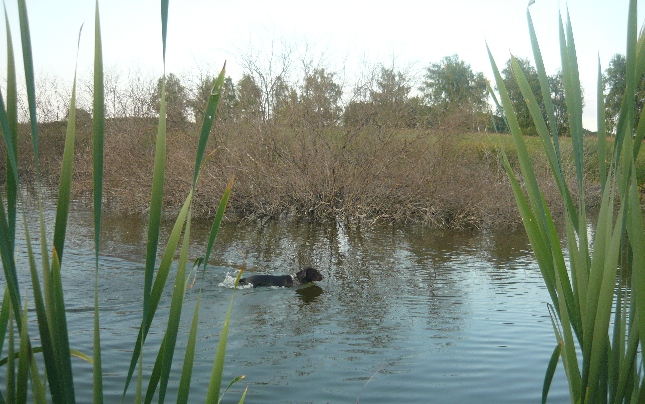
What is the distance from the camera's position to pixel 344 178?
16.4 m

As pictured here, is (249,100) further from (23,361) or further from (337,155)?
(23,361)

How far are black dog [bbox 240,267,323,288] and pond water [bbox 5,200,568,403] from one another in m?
0.16

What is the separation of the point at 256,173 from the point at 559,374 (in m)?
13.2

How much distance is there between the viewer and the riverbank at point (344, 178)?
16.4 meters

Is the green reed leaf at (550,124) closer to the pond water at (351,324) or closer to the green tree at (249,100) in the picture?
the pond water at (351,324)

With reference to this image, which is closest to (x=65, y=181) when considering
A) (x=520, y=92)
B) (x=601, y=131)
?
(x=601, y=131)

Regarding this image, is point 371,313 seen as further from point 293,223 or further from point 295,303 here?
point 293,223

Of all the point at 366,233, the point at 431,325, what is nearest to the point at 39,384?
the point at 431,325

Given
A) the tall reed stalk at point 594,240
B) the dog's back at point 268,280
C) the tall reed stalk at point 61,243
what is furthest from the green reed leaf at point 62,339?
the dog's back at point 268,280

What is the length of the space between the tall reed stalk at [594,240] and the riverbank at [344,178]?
576 inches

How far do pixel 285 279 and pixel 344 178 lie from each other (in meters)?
8.44

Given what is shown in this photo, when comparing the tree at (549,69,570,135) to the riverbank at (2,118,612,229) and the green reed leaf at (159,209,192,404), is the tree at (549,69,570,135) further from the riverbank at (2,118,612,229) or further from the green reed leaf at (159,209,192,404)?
the riverbank at (2,118,612,229)

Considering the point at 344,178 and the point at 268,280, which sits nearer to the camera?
the point at 268,280

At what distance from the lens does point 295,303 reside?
7531mm
